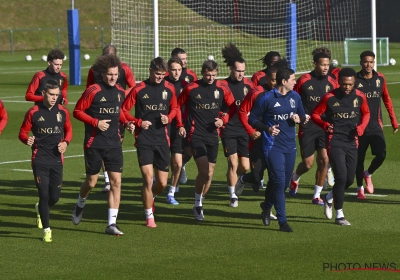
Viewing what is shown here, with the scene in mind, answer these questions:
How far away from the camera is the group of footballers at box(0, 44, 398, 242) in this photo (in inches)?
484

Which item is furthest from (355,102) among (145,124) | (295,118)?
(145,124)

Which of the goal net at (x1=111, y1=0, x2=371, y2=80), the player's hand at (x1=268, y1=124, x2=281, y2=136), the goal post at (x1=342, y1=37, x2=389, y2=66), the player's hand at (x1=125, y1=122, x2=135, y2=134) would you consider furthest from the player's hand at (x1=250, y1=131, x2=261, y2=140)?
the goal post at (x1=342, y1=37, x2=389, y2=66)

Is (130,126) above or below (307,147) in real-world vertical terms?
above

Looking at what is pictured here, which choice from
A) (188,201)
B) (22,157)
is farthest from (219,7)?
(188,201)

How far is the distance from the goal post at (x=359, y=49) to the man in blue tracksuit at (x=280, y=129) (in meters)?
31.8

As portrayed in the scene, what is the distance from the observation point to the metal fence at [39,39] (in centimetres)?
6506

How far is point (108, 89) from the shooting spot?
41.7ft

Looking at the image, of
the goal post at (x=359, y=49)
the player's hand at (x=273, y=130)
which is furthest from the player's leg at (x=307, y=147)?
the goal post at (x=359, y=49)

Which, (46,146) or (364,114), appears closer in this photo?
(46,146)

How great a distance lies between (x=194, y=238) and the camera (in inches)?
481

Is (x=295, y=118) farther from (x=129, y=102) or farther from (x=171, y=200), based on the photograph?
(x=171, y=200)

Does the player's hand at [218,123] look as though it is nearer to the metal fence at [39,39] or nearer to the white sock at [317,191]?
the white sock at [317,191]

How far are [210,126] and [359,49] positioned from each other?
1313 inches

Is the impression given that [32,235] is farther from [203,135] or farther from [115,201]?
[203,135]
